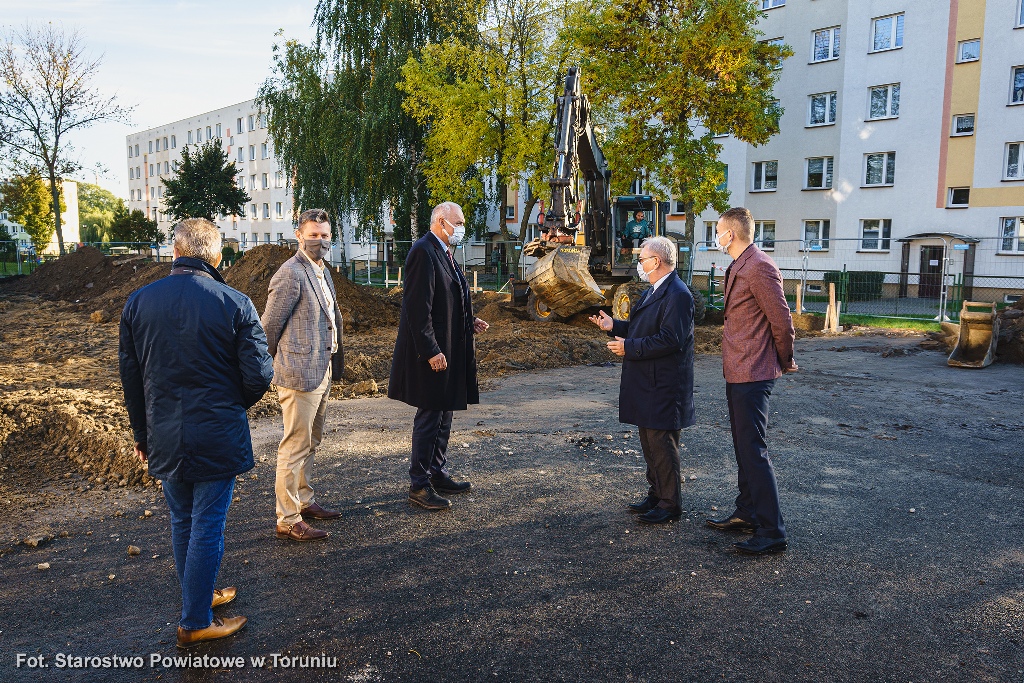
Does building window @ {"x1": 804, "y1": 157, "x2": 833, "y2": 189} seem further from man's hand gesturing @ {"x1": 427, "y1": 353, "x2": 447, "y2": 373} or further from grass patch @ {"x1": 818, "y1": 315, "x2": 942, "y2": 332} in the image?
man's hand gesturing @ {"x1": 427, "y1": 353, "x2": 447, "y2": 373}

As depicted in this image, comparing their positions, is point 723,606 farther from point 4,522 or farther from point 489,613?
point 4,522

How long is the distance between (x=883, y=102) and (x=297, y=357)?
34.4 m

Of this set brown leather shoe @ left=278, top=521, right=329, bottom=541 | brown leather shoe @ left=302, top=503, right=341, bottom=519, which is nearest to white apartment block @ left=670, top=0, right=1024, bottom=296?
brown leather shoe @ left=302, top=503, right=341, bottom=519

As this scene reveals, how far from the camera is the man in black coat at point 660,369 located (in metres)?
5.19

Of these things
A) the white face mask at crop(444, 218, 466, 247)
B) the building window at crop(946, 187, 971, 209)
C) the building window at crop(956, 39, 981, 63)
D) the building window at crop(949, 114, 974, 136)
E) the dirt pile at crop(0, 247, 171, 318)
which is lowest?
the dirt pile at crop(0, 247, 171, 318)

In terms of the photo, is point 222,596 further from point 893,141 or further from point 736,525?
point 893,141

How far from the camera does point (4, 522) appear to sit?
17.8ft

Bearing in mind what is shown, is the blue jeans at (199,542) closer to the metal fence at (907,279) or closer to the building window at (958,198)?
the metal fence at (907,279)

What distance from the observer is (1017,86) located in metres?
29.0

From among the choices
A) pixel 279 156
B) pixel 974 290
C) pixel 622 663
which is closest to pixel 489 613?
pixel 622 663

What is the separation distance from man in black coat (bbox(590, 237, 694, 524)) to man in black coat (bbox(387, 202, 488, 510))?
3.49ft

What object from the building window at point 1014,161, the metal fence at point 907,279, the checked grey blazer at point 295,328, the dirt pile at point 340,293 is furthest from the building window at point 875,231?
the checked grey blazer at point 295,328

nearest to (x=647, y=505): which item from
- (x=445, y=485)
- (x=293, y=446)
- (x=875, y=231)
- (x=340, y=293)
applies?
(x=445, y=485)

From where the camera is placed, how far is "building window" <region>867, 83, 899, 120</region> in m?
32.3
